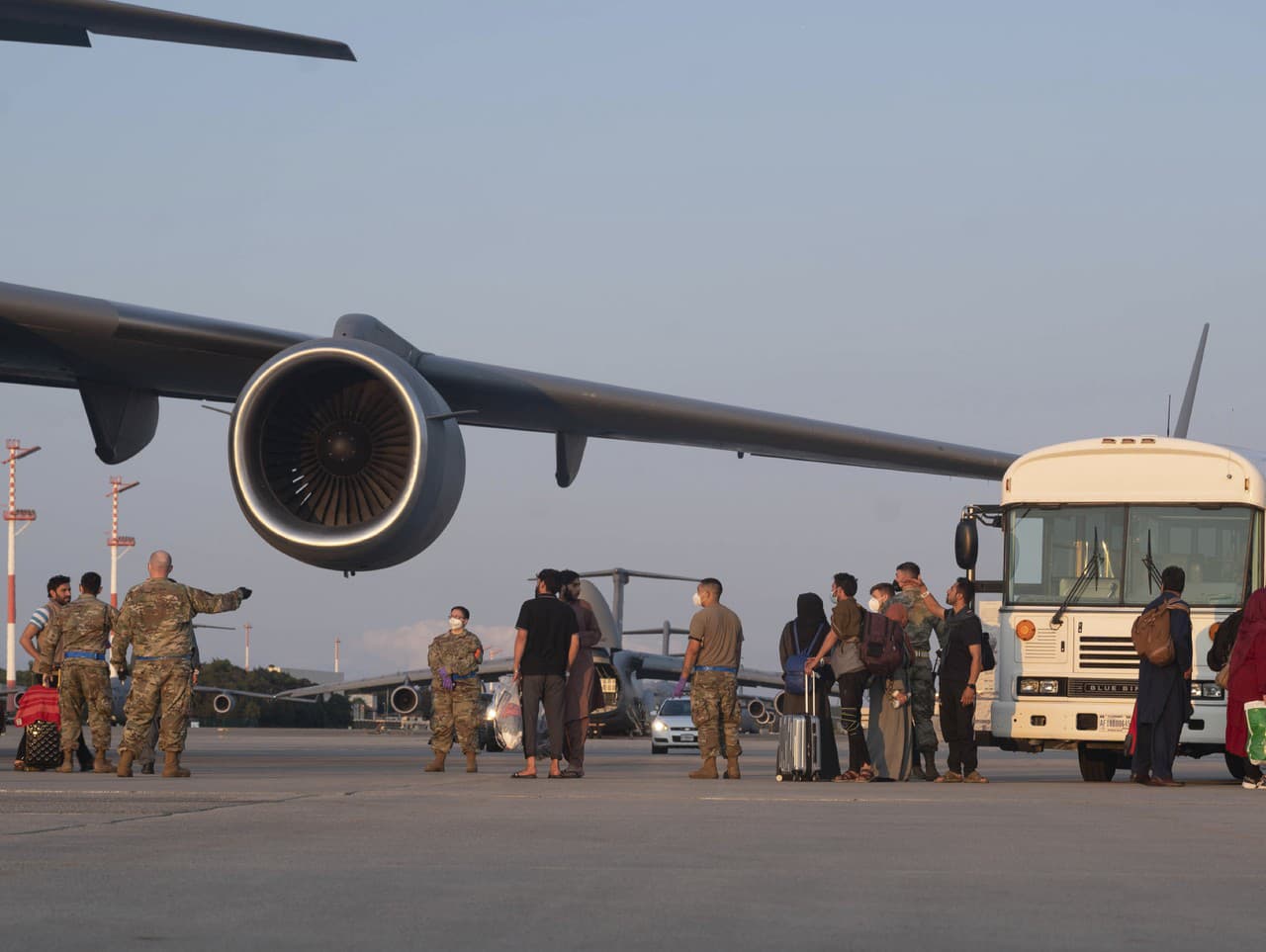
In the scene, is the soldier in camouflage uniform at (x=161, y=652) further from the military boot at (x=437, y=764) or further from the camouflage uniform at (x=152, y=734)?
the military boot at (x=437, y=764)

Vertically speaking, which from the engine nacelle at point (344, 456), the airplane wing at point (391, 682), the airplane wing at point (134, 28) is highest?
the airplane wing at point (134, 28)

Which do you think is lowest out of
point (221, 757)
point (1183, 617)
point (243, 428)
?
point (221, 757)

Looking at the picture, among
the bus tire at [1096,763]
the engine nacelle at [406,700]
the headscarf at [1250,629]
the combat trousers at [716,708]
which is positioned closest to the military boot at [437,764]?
the combat trousers at [716,708]

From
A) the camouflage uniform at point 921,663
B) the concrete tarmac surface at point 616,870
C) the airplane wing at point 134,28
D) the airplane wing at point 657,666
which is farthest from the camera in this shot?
the airplane wing at point 657,666

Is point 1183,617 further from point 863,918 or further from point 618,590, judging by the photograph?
point 618,590

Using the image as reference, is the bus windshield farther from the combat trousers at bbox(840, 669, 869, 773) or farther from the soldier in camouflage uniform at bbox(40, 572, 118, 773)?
the soldier in camouflage uniform at bbox(40, 572, 118, 773)

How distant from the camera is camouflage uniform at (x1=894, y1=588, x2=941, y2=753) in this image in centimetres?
1568

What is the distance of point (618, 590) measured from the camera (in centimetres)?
7050

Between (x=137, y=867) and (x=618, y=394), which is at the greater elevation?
(x=618, y=394)

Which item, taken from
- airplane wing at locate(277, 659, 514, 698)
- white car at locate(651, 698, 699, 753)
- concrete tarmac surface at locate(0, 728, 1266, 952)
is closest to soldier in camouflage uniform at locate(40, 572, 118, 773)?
concrete tarmac surface at locate(0, 728, 1266, 952)

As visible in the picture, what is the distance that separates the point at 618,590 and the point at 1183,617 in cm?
5634

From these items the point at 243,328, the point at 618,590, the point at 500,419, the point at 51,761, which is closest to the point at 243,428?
the point at 243,328

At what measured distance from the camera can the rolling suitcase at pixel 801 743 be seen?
1510cm

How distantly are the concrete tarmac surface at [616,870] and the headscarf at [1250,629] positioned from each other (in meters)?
2.40
